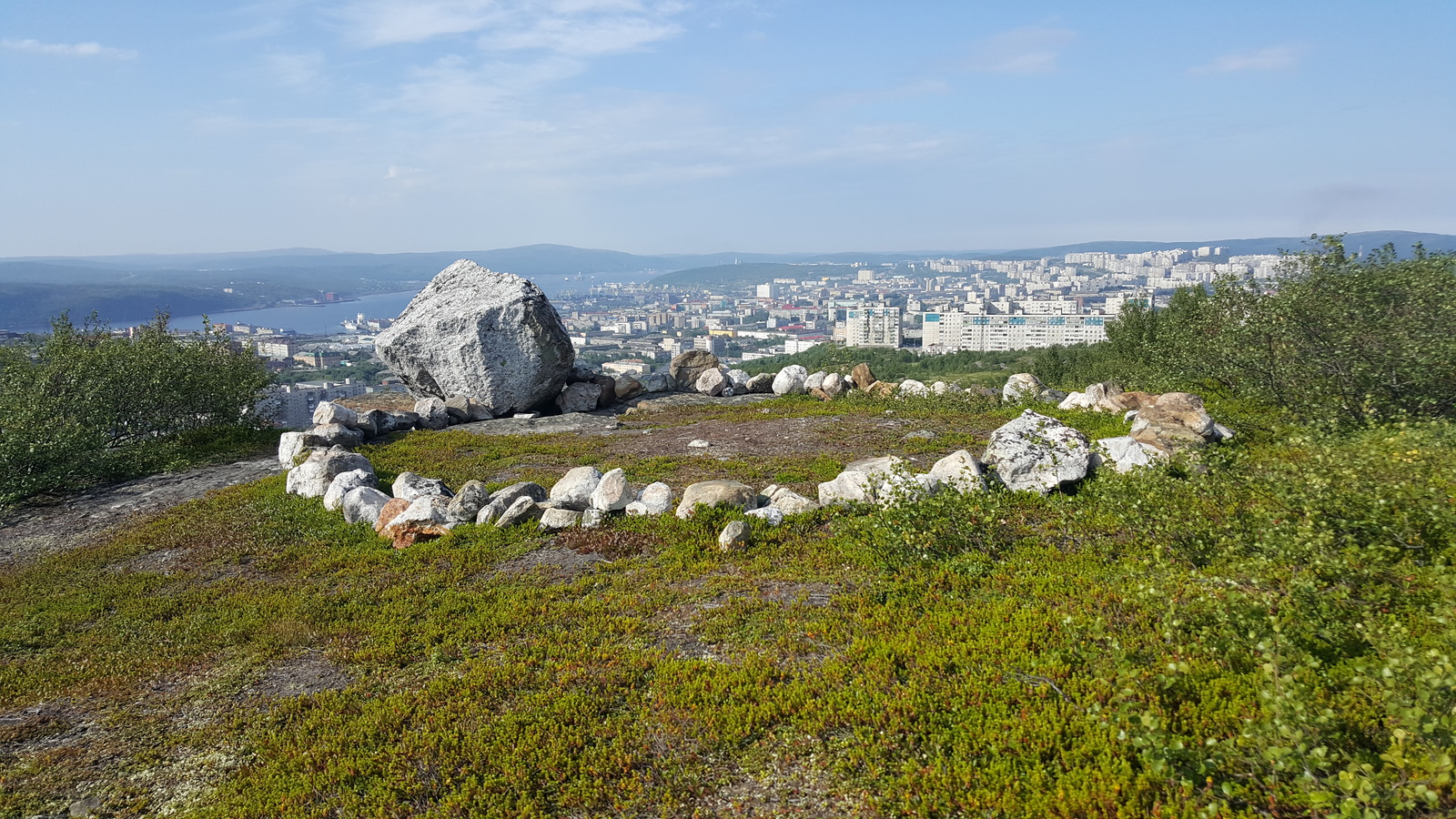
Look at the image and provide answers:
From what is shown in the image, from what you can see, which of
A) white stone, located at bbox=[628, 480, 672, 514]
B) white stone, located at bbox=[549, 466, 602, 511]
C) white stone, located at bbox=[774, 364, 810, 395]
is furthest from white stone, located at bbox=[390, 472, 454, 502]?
white stone, located at bbox=[774, 364, 810, 395]

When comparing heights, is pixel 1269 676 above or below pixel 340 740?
above

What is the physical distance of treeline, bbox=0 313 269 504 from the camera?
54.5 feet

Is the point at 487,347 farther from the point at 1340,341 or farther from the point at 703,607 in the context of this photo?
the point at 1340,341

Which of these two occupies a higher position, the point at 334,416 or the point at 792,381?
the point at 334,416

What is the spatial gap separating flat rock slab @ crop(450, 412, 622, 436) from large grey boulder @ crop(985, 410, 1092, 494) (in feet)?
42.1

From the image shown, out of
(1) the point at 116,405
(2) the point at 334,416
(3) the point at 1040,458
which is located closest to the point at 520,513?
(3) the point at 1040,458

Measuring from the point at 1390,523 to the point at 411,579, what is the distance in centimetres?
1225

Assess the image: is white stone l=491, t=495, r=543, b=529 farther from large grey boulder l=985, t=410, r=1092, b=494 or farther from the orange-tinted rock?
large grey boulder l=985, t=410, r=1092, b=494

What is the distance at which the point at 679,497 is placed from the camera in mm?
14023

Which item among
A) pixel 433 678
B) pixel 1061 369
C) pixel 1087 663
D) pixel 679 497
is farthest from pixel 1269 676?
pixel 1061 369

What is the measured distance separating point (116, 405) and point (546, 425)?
11205 millimetres

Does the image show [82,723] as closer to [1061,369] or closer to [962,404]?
[962,404]

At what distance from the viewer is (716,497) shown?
12734mm

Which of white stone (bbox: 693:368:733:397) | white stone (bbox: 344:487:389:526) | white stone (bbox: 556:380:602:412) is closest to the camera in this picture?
white stone (bbox: 344:487:389:526)
